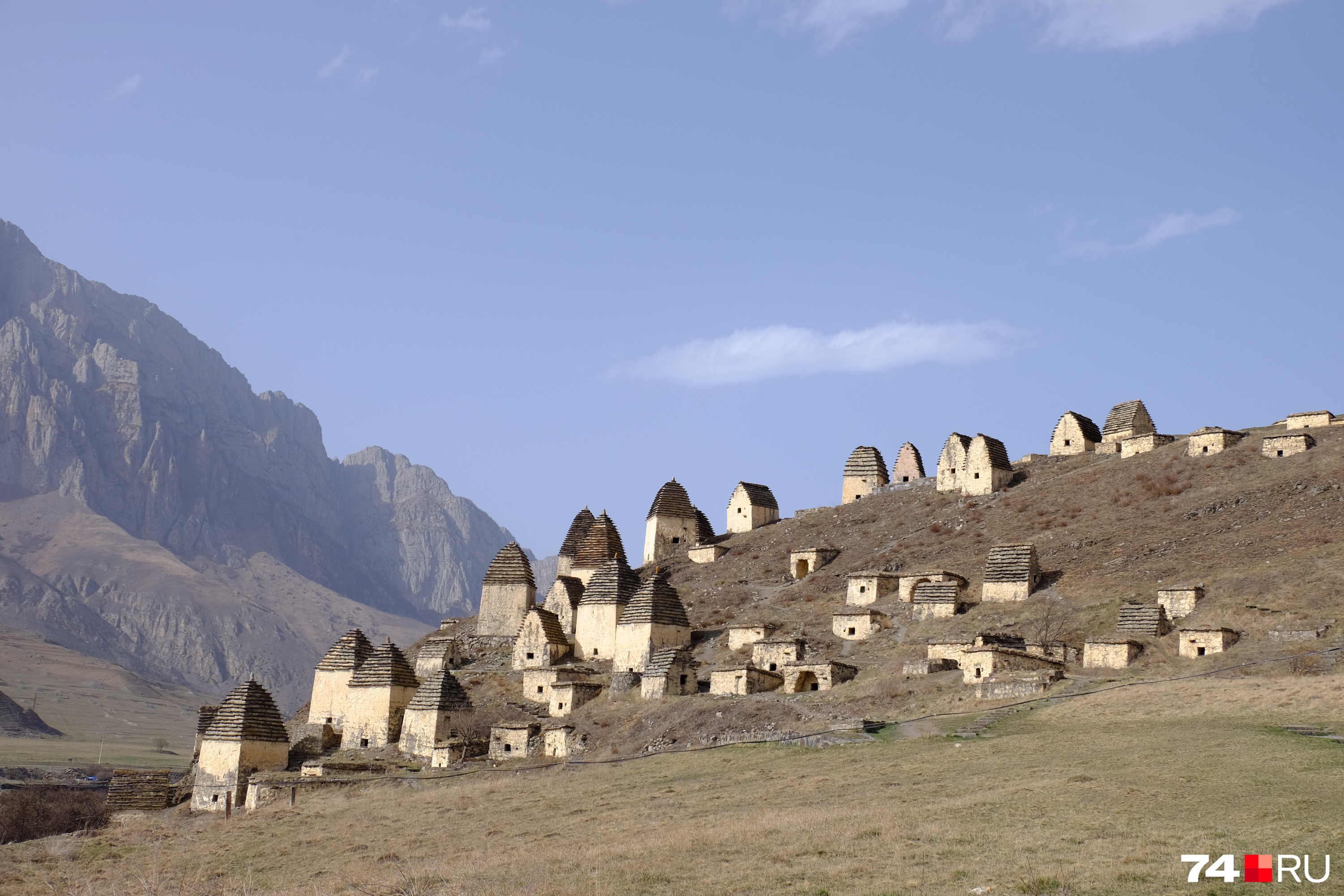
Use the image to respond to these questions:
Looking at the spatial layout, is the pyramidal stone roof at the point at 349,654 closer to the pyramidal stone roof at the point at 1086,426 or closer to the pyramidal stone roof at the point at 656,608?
the pyramidal stone roof at the point at 656,608

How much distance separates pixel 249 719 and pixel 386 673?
20.0ft

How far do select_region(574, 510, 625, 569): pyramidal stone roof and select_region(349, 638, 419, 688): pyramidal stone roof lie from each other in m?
18.9

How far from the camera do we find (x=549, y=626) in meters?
55.2

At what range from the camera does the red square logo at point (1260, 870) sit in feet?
56.5

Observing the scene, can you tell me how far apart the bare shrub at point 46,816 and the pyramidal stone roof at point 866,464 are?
49474 mm

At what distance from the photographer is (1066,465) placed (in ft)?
242

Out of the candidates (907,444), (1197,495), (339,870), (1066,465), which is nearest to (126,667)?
(907,444)

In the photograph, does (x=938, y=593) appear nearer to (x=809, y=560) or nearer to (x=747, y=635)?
(x=747, y=635)

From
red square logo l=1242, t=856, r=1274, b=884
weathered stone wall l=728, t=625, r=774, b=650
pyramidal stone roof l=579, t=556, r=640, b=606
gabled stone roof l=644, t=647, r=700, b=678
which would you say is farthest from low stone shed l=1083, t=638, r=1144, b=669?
red square logo l=1242, t=856, r=1274, b=884

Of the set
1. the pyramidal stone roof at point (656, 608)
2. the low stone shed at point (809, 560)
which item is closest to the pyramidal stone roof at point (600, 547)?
the low stone shed at point (809, 560)

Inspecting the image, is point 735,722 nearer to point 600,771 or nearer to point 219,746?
point 600,771

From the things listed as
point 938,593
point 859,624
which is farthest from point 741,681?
point 938,593

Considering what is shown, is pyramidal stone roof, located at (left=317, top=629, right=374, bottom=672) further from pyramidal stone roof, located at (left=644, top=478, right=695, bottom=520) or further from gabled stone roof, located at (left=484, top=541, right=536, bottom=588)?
pyramidal stone roof, located at (left=644, top=478, right=695, bottom=520)

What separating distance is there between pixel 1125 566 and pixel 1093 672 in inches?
548
